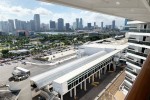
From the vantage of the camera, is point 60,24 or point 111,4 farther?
point 60,24

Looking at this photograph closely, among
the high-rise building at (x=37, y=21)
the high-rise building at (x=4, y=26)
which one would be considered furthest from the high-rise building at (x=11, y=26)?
the high-rise building at (x=37, y=21)

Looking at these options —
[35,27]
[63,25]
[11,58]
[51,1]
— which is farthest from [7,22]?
[51,1]

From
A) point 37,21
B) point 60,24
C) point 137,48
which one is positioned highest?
point 37,21

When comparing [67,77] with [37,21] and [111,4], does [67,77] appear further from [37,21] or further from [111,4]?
[37,21]

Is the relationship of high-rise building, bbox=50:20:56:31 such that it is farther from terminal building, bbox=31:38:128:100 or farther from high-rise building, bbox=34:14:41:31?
terminal building, bbox=31:38:128:100

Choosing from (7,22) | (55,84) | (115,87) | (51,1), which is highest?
(7,22)

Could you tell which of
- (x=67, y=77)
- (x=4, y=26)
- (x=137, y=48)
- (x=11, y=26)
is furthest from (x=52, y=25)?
(x=137, y=48)

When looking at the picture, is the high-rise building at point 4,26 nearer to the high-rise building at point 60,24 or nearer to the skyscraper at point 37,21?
the skyscraper at point 37,21

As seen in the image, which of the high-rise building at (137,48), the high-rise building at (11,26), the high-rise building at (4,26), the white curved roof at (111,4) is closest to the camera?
the white curved roof at (111,4)

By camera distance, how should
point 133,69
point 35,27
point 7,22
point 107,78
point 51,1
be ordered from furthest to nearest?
point 35,27, point 7,22, point 107,78, point 133,69, point 51,1

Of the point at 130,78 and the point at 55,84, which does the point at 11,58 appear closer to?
the point at 55,84

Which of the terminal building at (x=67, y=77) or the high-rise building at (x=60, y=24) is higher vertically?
the high-rise building at (x=60, y=24)
